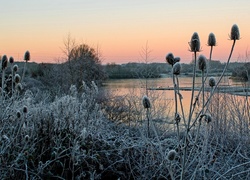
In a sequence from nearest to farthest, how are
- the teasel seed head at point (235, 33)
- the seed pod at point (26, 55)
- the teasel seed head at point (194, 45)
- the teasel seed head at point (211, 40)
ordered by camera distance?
Result: the teasel seed head at point (194, 45), the teasel seed head at point (235, 33), the teasel seed head at point (211, 40), the seed pod at point (26, 55)

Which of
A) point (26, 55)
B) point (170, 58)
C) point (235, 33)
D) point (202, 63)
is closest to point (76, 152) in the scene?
point (26, 55)

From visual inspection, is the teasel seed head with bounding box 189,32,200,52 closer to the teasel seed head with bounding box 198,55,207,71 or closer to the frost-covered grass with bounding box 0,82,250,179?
the teasel seed head with bounding box 198,55,207,71

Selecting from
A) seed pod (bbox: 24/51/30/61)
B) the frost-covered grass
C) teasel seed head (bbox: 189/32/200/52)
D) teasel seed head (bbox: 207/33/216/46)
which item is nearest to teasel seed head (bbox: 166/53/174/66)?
teasel seed head (bbox: 189/32/200/52)

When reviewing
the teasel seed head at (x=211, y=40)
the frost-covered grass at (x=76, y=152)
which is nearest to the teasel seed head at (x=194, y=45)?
the teasel seed head at (x=211, y=40)

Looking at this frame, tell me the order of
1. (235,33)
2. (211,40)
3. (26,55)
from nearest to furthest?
(235,33) → (211,40) → (26,55)

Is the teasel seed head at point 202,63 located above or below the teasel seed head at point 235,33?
below

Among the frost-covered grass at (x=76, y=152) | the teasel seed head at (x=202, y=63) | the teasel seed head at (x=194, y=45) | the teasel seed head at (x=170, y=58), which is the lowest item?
the frost-covered grass at (x=76, y=152)

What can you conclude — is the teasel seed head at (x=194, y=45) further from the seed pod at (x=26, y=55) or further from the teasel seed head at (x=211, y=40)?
the seed pod at (x=26, y=55)

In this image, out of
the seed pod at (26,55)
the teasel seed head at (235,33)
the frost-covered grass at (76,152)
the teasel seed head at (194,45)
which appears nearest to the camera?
the teasel seed head at (194,45)

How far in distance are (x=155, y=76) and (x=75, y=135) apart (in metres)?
6.04

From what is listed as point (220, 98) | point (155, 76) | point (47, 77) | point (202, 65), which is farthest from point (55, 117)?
point (47, 77)

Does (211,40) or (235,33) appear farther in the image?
(211,40)

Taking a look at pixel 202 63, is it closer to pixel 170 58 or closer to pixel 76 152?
pixel 170 58

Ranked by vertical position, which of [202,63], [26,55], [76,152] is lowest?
[76,152]
